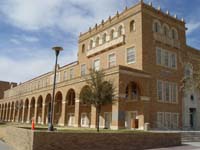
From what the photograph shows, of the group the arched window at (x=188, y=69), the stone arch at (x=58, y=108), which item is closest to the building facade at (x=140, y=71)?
the arched window at (x=188, y=69)

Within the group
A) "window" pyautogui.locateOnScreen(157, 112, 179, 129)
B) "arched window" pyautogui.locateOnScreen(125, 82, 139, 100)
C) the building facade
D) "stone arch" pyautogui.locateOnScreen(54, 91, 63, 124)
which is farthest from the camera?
"stone arch" pyautogui.locateOnScreen(54, 91, 63, 124)

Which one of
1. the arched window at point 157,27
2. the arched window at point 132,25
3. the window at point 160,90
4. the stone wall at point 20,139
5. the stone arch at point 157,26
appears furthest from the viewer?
the arched window at point 157,27

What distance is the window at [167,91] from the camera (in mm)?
32331

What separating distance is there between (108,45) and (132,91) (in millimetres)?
8735

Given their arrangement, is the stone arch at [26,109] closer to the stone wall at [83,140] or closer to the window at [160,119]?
the window at [160,119]

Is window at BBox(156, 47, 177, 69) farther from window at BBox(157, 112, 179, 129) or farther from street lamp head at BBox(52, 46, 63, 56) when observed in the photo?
street lamp head at BBox(52, 46, 63, 56)

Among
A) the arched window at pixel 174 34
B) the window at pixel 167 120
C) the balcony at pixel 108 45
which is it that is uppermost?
the arched window at pixel 174 34

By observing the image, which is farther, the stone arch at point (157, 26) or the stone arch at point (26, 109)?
the stone arch at point (26, 109)

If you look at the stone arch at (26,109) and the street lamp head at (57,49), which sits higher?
Result: the street lamp head at (57,49)

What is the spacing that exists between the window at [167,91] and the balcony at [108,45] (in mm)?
7676

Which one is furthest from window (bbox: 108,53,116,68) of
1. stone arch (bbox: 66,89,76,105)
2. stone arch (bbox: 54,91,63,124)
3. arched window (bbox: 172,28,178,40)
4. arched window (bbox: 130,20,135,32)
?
stone arch (bbox: 54,91,63,124)

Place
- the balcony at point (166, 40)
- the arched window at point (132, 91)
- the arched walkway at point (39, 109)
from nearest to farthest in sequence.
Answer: the arched window at point (132, 91), the balcony at point (166, 40), the arched walkway at point (39, 109)

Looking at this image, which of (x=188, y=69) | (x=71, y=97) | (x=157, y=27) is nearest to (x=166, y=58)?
(x=157, y=27)

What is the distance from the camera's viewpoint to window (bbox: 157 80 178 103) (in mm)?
32331
